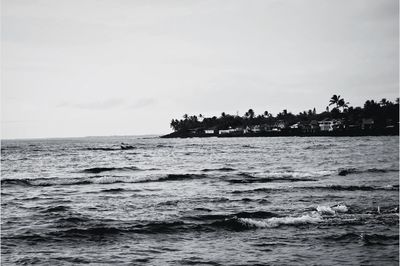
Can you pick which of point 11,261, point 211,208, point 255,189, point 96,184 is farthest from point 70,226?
point 96,184

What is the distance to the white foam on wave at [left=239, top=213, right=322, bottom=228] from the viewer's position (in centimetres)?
1311

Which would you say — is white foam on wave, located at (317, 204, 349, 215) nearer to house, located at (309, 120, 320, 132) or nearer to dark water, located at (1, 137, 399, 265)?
dark water, located at (1, 137, 399, 265)

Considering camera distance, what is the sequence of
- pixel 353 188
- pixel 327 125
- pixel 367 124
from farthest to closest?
pixel 327 125, pixel 367 124, pixel 353 188

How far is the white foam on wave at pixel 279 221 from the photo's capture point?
13109mm

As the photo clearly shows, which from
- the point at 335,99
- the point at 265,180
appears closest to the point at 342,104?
the point at 335,99

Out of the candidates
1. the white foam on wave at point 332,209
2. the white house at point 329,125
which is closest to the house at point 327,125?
the white house at point 329,125

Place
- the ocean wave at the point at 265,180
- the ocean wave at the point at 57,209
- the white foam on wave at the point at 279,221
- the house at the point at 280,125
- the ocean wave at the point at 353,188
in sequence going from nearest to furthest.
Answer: the white foam on wave at the point at 279,221 < the ocean wave at the point at 57,209 < the ocean wave at the point at 353,188 < the ocean wave at the point at 265,180 < the house at the point at 280,125

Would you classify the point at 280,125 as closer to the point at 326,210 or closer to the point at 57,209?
the point at 326,210

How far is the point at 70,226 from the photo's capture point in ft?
43.6

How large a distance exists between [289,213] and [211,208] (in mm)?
3386

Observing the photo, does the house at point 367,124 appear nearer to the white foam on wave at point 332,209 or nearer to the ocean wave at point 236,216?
the white foam on wave at point 332,209

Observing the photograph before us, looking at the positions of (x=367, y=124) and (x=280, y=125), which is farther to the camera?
(x=280, y=125)

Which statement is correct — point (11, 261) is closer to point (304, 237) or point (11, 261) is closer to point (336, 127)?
point (304, 237)

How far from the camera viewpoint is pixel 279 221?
13.4 meters
